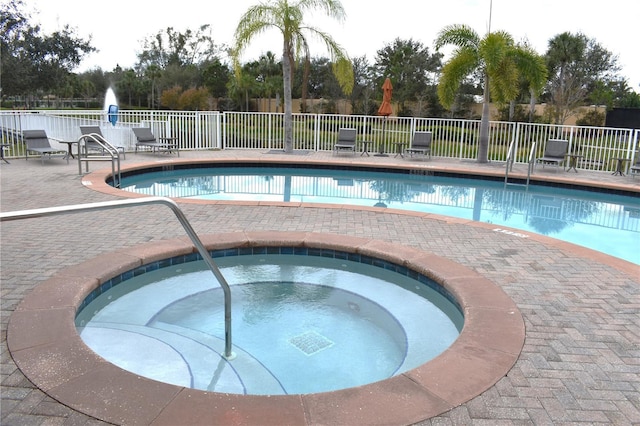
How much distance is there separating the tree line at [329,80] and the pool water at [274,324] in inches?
393

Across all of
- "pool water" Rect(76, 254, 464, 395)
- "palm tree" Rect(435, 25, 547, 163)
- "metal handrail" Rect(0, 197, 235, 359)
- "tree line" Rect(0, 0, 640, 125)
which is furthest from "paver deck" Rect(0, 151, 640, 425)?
"tree line" Rect(0, 0, 640, 125)

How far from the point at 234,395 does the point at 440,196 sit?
8186mm

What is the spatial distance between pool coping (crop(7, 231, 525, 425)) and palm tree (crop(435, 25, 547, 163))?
10056 mm

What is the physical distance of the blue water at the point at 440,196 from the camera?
26.7 ft

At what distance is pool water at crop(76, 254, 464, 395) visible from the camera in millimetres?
3586

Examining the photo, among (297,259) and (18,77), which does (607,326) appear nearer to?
(297,259)

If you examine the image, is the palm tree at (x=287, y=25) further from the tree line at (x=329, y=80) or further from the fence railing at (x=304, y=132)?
the fence railing at (x=304, y=132)

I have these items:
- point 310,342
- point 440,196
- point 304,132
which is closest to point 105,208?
point 310,342

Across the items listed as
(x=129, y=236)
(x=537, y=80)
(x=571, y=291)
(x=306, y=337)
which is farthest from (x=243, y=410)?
(x=537, y=80)

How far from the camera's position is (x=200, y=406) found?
264 centimetres

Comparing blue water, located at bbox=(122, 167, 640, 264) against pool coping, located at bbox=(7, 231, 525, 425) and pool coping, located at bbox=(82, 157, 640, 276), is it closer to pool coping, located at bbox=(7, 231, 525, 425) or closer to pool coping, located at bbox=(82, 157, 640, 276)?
pool coping, located at bbox=(82, 157, 640, 276)

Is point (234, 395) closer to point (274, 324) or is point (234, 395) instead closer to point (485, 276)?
point (274, 324)

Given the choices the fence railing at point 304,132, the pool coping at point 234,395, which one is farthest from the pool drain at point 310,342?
the fence railing at point 304,132

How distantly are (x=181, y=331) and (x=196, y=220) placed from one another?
265cm
